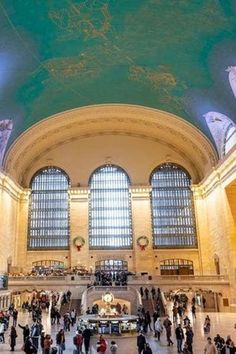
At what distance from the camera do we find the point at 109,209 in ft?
109

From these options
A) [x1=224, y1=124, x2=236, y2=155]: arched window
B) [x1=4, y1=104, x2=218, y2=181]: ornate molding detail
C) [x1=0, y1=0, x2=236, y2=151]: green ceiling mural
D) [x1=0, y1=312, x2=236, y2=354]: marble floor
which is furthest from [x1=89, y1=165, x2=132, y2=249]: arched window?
[x1=0, y1=312, x2=236, y2=354]: marble floor

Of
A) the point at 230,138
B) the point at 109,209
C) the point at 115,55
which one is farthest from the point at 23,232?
the point at 230,138

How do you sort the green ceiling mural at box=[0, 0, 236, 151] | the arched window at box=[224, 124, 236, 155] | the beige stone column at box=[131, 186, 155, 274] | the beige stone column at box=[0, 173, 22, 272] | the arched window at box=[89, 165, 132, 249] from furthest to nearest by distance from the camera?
the arched window at box=[89, 165, 132, 249] < the beige stone column at box=[131, 186, 155, 274] < the beige stone column at box=[0, 173, 22, 272] < the arched window at box=[224, 124, 236, 155] < the green ceiling mural at box=[0, 0, 236, 151]

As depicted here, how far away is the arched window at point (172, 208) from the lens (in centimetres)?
3241

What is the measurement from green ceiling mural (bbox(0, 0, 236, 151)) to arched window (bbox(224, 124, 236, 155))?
1.77 m

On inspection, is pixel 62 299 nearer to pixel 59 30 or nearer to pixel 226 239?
pixel 226 239

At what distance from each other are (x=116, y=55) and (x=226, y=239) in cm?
1460

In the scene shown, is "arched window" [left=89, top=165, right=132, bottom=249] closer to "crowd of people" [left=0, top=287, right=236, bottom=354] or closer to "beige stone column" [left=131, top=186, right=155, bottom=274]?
"beige stone column" [left=131, top=186, right=155, bottom=274]

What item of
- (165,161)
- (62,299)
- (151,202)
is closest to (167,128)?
(165,161)

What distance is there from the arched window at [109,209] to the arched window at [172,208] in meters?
2.41

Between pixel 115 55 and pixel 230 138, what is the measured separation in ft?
31.0

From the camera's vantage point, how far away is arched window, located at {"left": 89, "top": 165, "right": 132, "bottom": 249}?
32.4m

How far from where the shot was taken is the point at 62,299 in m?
22.1

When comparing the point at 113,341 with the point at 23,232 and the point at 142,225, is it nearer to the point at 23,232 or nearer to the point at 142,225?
the point at 142,225
